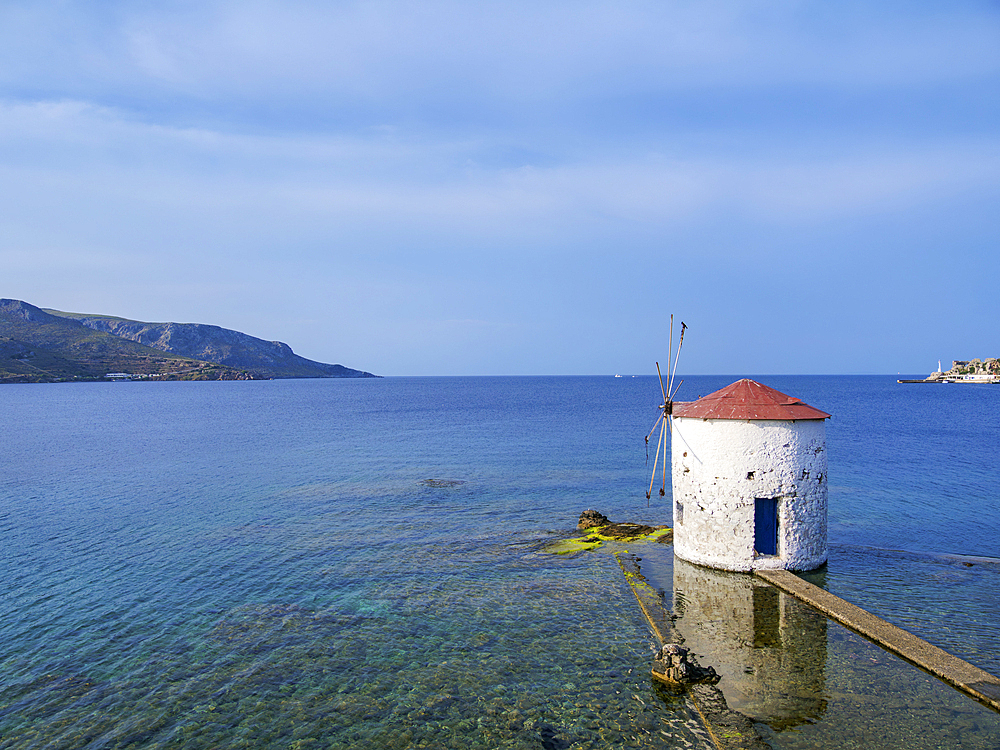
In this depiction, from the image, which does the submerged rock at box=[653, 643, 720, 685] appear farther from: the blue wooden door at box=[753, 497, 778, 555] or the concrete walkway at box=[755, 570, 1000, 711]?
the blue wooden door at box=[753, 497, 778, 555]

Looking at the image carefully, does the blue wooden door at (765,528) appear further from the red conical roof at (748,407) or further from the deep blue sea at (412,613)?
the red conical roof at (748,407)

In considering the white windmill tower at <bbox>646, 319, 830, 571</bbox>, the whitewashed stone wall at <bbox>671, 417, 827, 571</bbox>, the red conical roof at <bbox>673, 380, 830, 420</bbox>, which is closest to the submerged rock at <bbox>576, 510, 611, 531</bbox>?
the white windmill tower at <bbox>646, 319, 830, 571</bbox>

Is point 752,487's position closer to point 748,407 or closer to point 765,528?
point 748,407

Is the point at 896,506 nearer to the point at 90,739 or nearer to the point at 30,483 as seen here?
the point at 90,739

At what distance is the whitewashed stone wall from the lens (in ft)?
64.3

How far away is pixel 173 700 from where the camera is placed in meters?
13.5

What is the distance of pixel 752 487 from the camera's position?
19.6m

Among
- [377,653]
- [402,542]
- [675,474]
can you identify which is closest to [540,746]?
[377,653]

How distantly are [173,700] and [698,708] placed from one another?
1153 centimetres

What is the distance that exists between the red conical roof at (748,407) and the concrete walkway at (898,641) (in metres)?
5.22

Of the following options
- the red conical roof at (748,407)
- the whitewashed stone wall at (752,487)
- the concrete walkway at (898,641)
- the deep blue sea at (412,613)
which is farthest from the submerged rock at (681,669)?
the red conical roof at (748,407)

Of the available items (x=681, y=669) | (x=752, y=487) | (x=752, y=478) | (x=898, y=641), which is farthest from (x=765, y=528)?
(x=681, y=669)

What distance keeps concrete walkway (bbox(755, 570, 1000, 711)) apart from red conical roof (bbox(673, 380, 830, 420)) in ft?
17.1

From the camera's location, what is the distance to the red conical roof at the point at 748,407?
19609 millimetres
